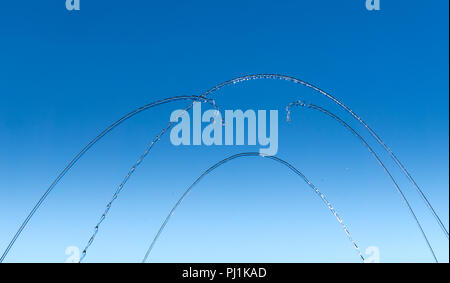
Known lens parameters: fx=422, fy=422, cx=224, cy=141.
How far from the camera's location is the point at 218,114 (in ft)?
89.7

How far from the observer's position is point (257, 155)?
101 feet
